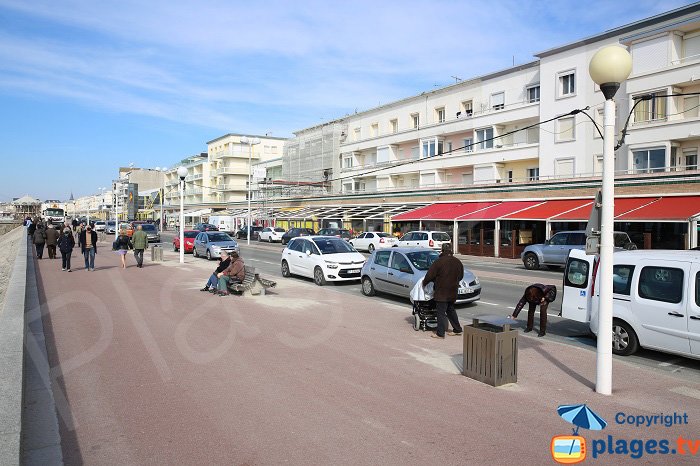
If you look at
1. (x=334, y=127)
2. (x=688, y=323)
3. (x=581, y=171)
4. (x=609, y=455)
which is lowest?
(x=609, y=455)

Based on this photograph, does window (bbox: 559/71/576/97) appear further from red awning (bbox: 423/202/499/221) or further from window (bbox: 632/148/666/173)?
red awning (bbox: 423/202/499/221)

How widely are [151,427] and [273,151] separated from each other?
90983mm

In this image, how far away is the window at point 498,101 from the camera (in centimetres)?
3994

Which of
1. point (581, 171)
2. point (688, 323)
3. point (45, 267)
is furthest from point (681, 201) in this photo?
point (45, 267)

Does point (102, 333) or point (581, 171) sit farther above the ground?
point (581, 171)

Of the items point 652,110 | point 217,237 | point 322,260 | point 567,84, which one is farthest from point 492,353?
point 567,84

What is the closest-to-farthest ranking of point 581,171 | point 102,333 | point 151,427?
point 151,427 → point 102,333 → point 581,171

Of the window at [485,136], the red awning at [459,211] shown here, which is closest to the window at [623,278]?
the red awning at [459,211]

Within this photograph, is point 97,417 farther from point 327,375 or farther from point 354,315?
point 354,315

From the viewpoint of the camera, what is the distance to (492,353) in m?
6.65

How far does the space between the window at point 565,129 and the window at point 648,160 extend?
4521 mm

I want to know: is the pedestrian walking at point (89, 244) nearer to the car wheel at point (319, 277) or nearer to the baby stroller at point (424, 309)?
the car wheel at point (319, 277)

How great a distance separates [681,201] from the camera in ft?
82.1

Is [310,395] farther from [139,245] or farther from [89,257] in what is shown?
[89,257]
